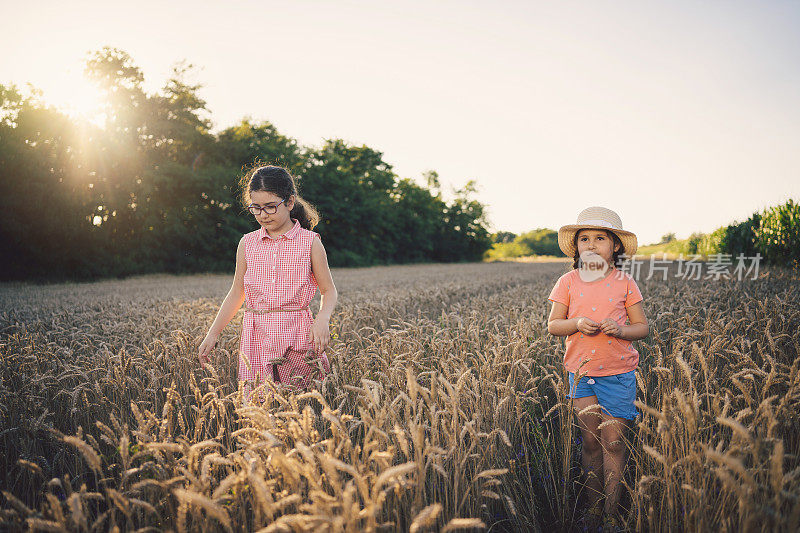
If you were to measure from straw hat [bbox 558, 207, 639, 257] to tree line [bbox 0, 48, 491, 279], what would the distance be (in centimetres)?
1775

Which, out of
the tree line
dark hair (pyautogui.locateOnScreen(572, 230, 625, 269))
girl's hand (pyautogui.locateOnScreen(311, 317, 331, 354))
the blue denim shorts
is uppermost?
the tree line

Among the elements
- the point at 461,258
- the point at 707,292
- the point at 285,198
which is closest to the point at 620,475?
the point at 285,198

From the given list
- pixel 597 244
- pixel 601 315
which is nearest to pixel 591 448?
pixel 601 315

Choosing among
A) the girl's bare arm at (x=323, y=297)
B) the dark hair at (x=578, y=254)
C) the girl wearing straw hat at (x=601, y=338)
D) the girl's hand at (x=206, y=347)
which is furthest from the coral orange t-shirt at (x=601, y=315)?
the girl's hand at (x=206, y=347)

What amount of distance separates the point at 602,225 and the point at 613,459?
4.43ft

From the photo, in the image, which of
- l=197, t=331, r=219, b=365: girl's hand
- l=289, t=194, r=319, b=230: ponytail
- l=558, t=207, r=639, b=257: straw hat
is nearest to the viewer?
l=558, t=207, r=639, b=257: straw hat

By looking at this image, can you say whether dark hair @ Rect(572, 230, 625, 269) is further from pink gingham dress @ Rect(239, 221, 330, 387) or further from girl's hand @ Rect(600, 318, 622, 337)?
pink gingham dress @ Rect(239, 221, 330, 387)

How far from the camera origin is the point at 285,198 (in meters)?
2.98

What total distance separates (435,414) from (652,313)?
514 centimetres

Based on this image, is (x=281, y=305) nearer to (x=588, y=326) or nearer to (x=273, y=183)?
(x=273, y=183)

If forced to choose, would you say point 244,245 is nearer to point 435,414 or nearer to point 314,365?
point 314,365

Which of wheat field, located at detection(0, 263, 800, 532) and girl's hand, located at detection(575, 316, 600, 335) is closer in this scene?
wheat field, located at detection(0, 263, 800, 532)

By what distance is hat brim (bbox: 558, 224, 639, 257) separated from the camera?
2.78 metres

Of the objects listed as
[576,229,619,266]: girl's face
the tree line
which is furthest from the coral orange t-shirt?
the tree line
